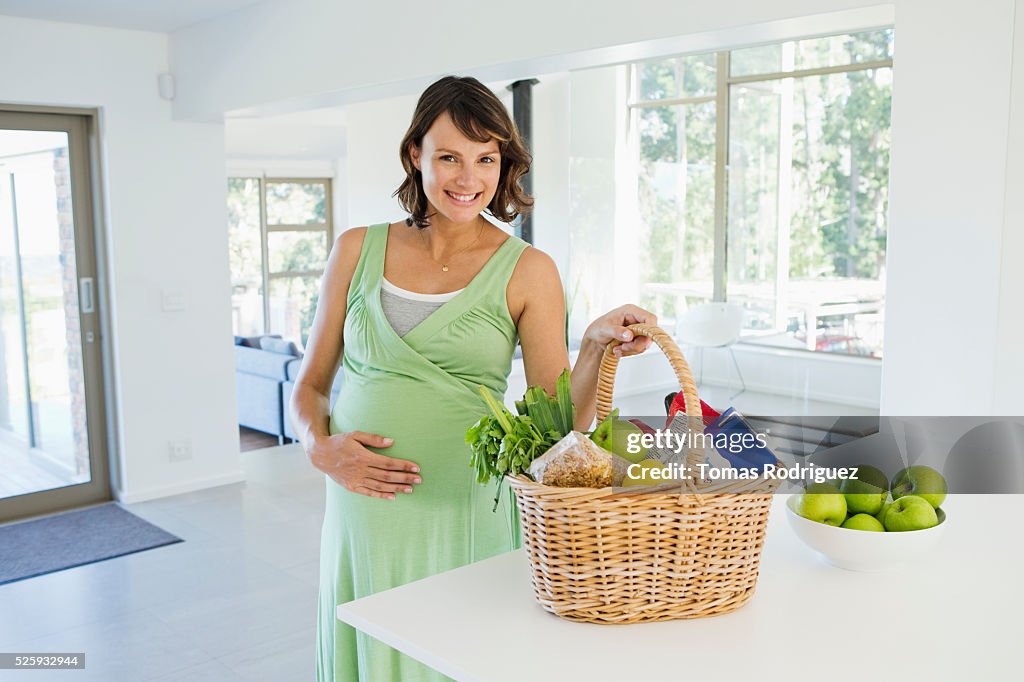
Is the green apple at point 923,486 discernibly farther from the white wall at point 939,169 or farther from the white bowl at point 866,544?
the white wall at point 939,169

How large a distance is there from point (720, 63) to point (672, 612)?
6.02 meters

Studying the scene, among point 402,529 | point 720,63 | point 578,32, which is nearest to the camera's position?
point 402,529

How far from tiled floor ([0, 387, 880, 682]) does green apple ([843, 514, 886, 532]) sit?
2258 millimetres

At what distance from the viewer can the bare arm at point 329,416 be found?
1.60 m

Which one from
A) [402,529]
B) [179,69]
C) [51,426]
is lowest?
[51,426]

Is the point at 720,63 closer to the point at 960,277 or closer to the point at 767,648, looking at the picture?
the point at 960,277

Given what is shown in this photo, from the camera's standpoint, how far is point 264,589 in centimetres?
379

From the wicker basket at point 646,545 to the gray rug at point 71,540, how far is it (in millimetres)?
3543

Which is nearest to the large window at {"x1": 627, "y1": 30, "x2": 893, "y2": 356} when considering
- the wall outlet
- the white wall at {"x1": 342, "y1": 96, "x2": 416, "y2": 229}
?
the white wall at {"x1": 342, "y1": 96, "x2": 416, "y2": 229}

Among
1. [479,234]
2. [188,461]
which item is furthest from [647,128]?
[479,234]

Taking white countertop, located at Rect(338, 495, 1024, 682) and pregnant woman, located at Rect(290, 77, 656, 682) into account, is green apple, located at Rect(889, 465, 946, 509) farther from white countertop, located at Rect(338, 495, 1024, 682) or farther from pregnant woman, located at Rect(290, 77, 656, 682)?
pregnant woman, located at Rect(290, 77, 656, 682)

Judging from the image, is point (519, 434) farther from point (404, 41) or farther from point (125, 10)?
point (125, 10)

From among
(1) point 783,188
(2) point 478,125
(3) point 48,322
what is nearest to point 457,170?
(2) point 478,125

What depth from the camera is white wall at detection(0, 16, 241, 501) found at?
470 centimetres
